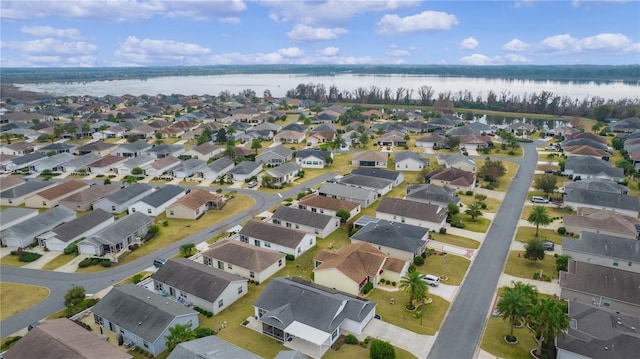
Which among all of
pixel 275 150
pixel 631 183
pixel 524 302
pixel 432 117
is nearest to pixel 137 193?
Answer: pixel 275 150

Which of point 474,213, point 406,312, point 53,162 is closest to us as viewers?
point 406,312

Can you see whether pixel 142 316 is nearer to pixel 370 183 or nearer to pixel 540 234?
pixel 370 183

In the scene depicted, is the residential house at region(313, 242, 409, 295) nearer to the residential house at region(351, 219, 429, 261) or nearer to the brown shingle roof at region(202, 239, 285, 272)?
the residential house at region(351, 219, 429, 261)

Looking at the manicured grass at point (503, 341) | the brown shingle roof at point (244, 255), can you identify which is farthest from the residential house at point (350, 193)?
the manicured grass at point (503, 341)

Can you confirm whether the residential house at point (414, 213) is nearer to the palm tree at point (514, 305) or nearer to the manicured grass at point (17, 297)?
the palm tree at point (514, 305)

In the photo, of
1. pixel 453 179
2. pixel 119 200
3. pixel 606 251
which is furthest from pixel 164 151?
pixel 606 251
